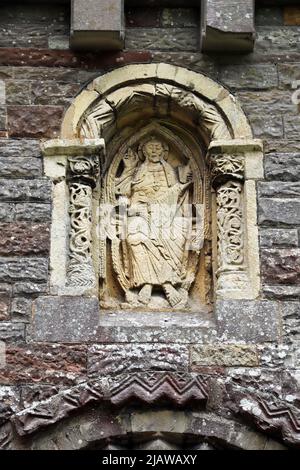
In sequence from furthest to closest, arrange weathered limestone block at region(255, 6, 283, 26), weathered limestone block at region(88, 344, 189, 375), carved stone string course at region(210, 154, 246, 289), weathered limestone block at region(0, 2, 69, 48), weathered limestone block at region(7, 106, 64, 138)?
weathered limestone block at region(255, 6, 283, 26) < weathered limestone block at region(0, 2, 69, 48) < weathered limestone block at region(7, 106, 64, 138) < carved stone string course at region(210, 154, 246, 289) < weathered limestone block at region(88, 344, 189, 375)

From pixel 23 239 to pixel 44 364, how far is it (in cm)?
77

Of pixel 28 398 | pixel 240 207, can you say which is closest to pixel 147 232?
pixel 240 207

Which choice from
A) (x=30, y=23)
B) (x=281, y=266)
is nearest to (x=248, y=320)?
(x=281, y=266)

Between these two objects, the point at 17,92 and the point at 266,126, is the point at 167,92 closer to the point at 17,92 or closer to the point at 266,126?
the point at 266,126

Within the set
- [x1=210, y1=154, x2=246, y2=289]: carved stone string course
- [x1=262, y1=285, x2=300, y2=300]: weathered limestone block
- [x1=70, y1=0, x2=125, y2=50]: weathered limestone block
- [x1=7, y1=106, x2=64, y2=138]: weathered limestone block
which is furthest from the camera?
[x1=70, y1=0, x2=125, y2=50]: weathered limestone block

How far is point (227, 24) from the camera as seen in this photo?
7215 mm

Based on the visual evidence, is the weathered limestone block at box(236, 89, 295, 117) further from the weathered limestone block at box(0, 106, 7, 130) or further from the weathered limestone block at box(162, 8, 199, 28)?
the weathered limestone block at box(0, 106, 7, 130)

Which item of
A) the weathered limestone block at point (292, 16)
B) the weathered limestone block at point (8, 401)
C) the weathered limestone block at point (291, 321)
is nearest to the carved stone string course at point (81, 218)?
the weathered limestone block at point (8, 401)

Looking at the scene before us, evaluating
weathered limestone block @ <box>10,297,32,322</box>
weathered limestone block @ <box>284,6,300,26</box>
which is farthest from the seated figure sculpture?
weathered limestone block @ <box>284,6,300,26</box>

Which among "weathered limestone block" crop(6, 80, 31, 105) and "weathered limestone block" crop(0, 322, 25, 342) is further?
"weathered limestone block" crop(6, 80, 31, 105)

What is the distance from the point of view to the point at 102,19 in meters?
7.22

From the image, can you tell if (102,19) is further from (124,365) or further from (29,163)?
(124,365)

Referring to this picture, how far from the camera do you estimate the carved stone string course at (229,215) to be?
22.4 ft

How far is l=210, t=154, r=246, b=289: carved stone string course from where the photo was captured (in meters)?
6.81
